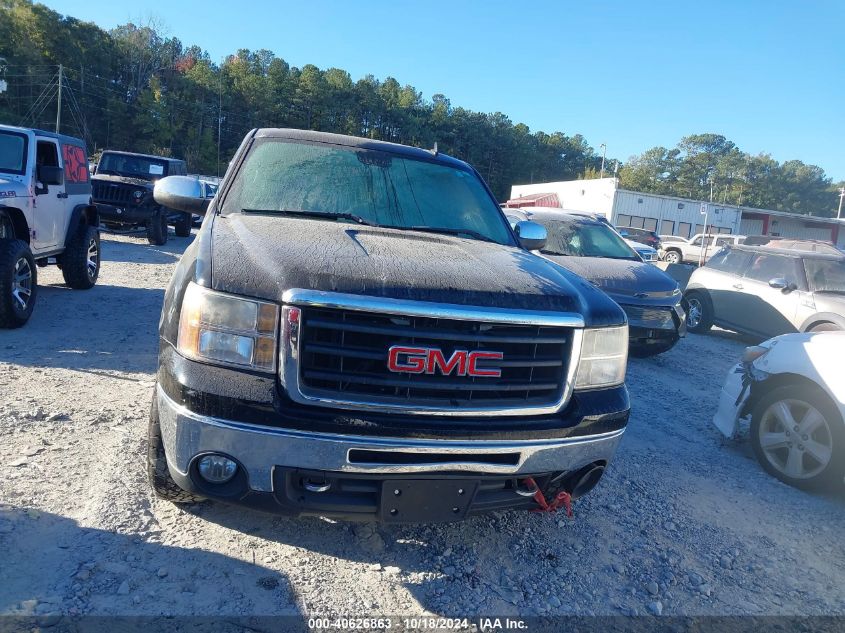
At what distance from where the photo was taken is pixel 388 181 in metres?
3.56

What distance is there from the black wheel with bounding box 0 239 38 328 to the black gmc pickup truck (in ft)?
13.2

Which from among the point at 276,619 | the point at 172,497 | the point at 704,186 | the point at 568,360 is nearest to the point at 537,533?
the point at 568,360

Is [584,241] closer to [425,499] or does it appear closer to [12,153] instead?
[425,499]

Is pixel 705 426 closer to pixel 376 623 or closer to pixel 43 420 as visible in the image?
pixel 376 623

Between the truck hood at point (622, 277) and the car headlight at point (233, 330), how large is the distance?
492 centimetres

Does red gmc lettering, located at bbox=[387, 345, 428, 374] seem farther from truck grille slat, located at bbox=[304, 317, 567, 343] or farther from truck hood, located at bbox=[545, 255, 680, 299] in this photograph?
truck hood, located at bbox=[545, 255, 680, 299]

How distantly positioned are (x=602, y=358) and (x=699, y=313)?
333 inches

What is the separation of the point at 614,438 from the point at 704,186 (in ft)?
382

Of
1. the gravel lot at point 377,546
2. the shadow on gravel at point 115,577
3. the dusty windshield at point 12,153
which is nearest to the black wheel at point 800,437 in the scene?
the gravel lot at point 377,546

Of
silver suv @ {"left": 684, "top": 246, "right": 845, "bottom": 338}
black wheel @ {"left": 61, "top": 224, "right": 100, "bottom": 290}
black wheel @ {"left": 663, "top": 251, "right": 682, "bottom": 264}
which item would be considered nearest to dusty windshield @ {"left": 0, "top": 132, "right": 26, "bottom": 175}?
black wheel @ {"left": 61, "top": 224, "right": 100, "bottom": 290}

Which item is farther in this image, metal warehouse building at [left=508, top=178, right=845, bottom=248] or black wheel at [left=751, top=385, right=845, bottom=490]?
metal warehouse building at [left=508, top=178, right=845, bottom=248]

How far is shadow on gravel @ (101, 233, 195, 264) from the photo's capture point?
11.6 meters

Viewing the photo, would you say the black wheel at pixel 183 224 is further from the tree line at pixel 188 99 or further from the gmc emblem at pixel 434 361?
the tree line at pixel 188 99

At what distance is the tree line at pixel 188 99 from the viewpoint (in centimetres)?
5112
